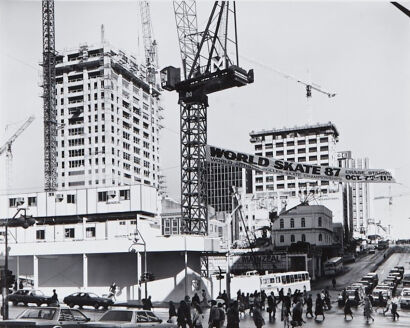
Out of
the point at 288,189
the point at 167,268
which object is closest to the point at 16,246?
the point at 167,268

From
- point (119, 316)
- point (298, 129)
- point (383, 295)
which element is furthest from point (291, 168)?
point (298, 129)

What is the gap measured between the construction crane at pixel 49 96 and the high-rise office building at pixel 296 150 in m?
66.2

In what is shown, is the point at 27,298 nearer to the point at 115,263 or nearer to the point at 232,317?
the point at 115,263

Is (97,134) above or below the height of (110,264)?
above

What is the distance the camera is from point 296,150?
19150 centimetres

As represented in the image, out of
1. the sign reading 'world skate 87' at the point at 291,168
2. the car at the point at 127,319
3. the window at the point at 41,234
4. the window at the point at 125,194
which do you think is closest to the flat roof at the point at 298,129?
the window at the point at 125,194

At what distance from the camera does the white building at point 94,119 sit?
152m

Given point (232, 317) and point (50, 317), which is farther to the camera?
point (232, 317)

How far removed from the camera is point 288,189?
613 feet

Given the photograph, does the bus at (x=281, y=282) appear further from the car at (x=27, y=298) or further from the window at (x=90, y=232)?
the window at (x=90, y=232)

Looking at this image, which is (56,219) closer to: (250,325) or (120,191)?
(120,191)

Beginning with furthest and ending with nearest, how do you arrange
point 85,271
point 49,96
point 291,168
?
point 49,96 → point 85,271 → point 291,168

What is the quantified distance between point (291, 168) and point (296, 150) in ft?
538

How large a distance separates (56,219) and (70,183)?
6794 centimetres
